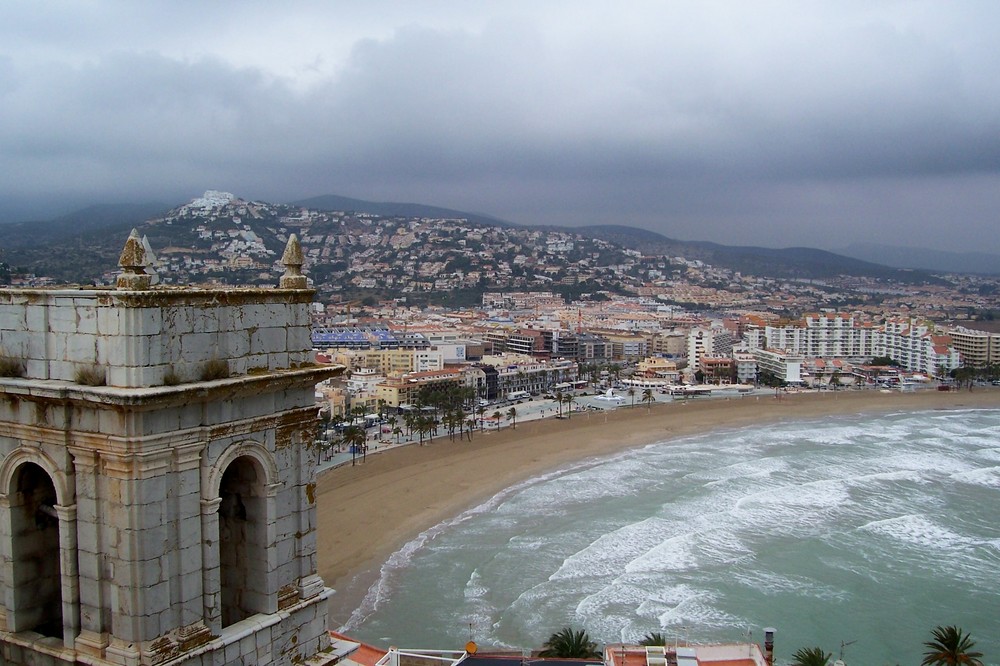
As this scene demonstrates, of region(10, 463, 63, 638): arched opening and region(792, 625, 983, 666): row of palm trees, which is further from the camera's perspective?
region(792, 625, 983, 666): row of palm trees

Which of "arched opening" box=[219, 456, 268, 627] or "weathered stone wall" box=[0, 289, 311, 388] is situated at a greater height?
"weathered stone wall" box=[0, 289, 311, 388]

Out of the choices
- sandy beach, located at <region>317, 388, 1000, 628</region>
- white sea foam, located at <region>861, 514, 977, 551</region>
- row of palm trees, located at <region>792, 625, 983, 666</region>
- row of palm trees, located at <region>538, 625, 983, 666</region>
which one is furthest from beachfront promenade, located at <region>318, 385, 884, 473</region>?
row of palm trees, located at <region>792, 625, 983, 666</region>

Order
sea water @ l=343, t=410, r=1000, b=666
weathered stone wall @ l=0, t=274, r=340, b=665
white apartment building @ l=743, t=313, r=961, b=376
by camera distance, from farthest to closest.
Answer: white apartment building @ l=743, t=313, r=961, b=376 → sea water @ l=343, t=410, r=1000, b=666 → weathered stone wall @ l=0, t=274, r=340, b=665

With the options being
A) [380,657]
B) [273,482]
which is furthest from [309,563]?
[380,657]

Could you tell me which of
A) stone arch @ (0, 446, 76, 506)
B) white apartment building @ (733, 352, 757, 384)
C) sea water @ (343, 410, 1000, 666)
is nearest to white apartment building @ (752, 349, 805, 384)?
white apartment building @ (733, 352, 757, 384)

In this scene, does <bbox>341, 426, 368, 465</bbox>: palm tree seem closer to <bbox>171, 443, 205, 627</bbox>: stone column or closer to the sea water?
the sea water

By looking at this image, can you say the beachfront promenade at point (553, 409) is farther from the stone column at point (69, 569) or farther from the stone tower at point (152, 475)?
the stone column at point (69, 569)

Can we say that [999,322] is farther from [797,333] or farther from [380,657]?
[380,657]

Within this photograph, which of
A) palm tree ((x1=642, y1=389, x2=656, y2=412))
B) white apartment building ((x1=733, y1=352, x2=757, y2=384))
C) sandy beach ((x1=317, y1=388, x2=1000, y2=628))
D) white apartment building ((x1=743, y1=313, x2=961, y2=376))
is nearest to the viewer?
sandy beach ((x1=317, y1=388, x2=1000, y2=628))

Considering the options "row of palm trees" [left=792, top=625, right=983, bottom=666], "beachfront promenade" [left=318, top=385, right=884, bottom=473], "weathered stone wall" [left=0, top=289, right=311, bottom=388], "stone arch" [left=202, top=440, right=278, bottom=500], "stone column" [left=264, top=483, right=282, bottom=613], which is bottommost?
"beachfront promenade" [left=318, top=385, right=884, bottom=473]
